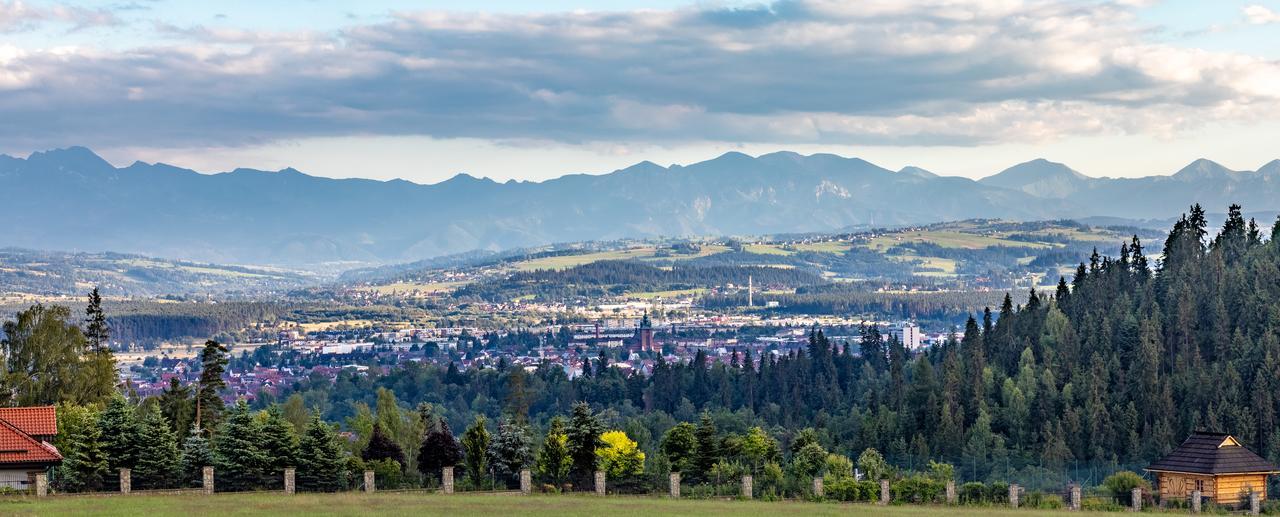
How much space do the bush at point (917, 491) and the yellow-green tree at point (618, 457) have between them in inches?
490

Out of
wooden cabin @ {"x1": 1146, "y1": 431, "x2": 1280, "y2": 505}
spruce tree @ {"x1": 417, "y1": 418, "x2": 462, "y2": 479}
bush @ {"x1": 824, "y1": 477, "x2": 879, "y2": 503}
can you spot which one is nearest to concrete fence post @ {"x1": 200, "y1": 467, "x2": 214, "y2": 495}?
spruce tree @ {"x1": 417, "y1": 418, "x2": 462, "y2": 479}

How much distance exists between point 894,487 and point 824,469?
1268 centimetres

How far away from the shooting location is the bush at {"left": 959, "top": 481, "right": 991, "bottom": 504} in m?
67.6

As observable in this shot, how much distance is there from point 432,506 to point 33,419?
68.4ft

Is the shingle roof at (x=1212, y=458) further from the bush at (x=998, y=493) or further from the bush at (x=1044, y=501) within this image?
the bush at (x=998, y=493)

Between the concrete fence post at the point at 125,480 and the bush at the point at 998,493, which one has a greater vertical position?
the concrete fence post at the point at 125,480

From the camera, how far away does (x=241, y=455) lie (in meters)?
68.6

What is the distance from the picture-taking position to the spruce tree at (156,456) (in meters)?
68.2

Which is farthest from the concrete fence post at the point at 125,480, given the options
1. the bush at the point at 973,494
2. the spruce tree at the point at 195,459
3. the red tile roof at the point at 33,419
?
the bush at the point at 973,494

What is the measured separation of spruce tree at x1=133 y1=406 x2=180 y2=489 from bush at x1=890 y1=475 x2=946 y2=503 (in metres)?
29.6

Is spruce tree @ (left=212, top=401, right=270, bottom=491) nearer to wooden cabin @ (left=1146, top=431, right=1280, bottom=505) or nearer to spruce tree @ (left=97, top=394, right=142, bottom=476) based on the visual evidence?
spruce tree @ (left=97, top=394, right=142, bottom=476)

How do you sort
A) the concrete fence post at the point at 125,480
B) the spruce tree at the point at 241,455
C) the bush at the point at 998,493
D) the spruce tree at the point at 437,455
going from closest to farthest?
the concrete fence post at the point at 125,480 < the bush at the point at 998,493 < the spruce tree at the point at 241,455 < the spruce tree at the point at 437,455

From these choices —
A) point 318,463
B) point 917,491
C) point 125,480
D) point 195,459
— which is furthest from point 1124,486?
point 125,480

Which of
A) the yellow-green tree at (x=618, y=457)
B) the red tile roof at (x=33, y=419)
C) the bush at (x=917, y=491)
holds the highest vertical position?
the red tile roof at (x=33, y=419)
